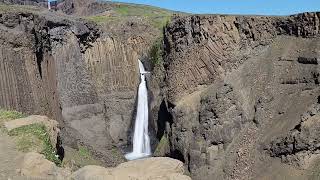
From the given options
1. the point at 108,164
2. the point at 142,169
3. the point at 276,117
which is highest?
the point at 142,169

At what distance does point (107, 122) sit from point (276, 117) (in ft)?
66.7

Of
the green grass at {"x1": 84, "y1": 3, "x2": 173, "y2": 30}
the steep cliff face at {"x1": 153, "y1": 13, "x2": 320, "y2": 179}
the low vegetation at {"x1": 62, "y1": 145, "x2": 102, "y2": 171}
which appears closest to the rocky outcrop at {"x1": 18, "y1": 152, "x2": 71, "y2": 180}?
the steep cliff face at {"x1": 153, "y1": 13, "x2": 320, "y2": 179}

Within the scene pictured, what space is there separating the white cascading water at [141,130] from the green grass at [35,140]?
27362mm

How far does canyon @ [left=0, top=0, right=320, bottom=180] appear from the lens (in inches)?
1374

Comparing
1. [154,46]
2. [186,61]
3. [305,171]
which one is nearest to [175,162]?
[305,171]

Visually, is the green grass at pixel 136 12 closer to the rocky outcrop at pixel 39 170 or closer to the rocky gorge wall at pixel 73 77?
the rocky gorge wall at pixel 73 77

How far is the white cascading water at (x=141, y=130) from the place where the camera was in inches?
1969

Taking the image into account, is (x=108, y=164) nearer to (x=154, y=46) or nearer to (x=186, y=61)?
(x=186, y=61)

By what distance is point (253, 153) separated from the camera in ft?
118

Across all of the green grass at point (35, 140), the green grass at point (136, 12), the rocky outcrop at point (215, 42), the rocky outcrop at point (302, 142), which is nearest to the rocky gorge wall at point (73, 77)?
the rocky outcrop at point (215, 42)

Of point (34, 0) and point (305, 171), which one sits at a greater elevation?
point (34, 0)

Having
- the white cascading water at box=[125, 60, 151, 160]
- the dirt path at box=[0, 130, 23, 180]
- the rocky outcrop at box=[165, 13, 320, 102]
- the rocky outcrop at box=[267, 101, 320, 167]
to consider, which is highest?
the rocky outcrop at box=[165, 13, 320, 102]

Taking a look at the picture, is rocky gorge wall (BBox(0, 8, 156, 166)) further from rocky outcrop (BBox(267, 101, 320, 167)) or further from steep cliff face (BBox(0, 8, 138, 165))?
rocky outcrop (BBox(267, 101, 320, 167))

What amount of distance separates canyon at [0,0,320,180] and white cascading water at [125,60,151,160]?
65cm
